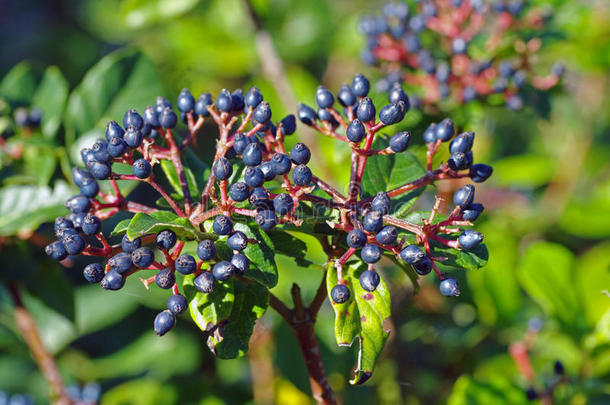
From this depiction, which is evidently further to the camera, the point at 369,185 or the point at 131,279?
the point at 131,279

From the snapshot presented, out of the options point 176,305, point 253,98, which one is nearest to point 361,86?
point 253,98

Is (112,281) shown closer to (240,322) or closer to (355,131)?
(240,322)

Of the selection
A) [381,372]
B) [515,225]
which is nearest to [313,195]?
[381,372]

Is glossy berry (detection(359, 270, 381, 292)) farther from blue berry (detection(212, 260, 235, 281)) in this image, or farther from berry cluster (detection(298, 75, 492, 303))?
blue berry (detection(212, 260, 235, 281))

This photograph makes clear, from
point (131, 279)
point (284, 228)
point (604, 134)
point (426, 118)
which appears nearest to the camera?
point (284, 228)

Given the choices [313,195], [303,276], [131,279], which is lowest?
[303,276]

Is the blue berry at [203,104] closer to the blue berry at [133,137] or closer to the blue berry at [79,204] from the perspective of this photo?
the blue berry at [133,137]

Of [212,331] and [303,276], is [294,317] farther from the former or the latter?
[303,276]
